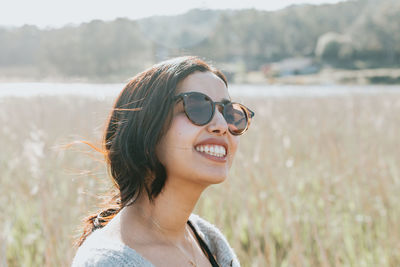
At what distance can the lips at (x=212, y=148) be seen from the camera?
1.16 m

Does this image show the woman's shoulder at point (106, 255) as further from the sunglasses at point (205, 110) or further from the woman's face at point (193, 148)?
the sunglasses at point (205, 110)

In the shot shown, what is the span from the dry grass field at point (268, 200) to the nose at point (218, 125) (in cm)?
44

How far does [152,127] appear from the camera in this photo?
1.13 metres

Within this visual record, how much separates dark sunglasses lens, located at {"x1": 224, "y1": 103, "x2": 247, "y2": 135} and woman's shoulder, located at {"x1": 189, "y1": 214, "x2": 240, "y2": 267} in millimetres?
437

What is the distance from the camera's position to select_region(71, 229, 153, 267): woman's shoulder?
1000 millimetres

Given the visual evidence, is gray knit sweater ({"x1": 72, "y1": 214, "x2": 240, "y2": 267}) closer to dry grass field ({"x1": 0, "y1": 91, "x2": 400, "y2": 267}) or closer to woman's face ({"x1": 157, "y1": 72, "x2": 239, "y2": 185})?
woman's face ({"x1": 157, "y1": 72, "x2": 239, "y2": 185})

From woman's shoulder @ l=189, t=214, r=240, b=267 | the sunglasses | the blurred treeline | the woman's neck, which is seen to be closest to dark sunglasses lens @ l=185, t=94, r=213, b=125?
the sunglasses

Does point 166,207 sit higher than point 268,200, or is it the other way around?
point 166,207

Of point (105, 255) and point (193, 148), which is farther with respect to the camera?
point (193, 148)

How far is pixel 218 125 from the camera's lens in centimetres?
116

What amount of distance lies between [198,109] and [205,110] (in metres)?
0.02

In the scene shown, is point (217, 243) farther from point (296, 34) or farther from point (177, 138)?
point (296, 34)

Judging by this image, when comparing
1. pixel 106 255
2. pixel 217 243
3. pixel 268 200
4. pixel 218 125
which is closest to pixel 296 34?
pixel 268 200

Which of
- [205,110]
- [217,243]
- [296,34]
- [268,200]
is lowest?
[268,200]
